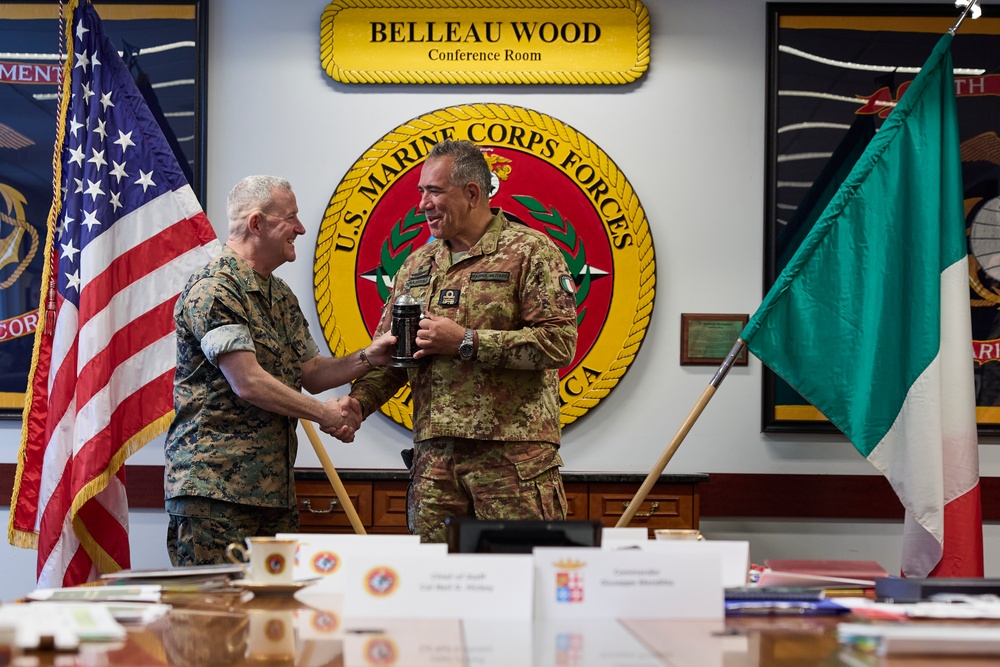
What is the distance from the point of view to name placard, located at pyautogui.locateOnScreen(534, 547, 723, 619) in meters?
1.56

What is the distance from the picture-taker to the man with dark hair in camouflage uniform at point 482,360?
2889mm

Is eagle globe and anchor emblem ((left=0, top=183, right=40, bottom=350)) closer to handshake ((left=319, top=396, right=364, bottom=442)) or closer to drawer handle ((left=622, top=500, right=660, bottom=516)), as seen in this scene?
handshake ((left=319, top=396, right=364, bottom=442))

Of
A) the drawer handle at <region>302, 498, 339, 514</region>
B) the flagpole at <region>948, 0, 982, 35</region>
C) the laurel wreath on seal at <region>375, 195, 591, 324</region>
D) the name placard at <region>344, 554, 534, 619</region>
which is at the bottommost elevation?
the drawer handle at <region>302, 498, 339, 514</region>

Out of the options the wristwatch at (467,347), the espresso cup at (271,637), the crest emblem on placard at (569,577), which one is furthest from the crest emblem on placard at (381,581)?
the wristwatch at (467,347)

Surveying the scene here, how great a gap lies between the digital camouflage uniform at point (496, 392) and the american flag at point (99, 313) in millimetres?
1111

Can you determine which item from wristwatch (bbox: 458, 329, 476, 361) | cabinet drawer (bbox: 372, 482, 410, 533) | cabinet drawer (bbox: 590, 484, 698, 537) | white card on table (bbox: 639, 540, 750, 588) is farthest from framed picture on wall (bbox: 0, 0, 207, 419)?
white card on table (bbox: 639, 540, 750, 588)

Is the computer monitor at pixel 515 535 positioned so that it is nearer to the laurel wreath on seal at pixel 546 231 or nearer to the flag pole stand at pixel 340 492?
the flag pole stand at pixel 340 492

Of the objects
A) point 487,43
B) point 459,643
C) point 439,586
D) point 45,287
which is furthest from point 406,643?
point 487,43

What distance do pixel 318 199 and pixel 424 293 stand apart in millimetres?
1348

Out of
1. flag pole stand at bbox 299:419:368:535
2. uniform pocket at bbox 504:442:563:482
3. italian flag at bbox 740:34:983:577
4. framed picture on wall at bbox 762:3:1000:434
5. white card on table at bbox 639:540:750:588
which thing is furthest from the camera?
framed picture on wall at bbox 762:3:1000:434

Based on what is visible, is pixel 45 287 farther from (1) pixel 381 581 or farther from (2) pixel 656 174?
(1) pixel 381 581

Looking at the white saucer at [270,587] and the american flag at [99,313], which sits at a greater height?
the american flag at [99,313]

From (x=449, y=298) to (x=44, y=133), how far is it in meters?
2.22

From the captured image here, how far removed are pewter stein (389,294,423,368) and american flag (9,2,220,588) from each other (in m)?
1.11
